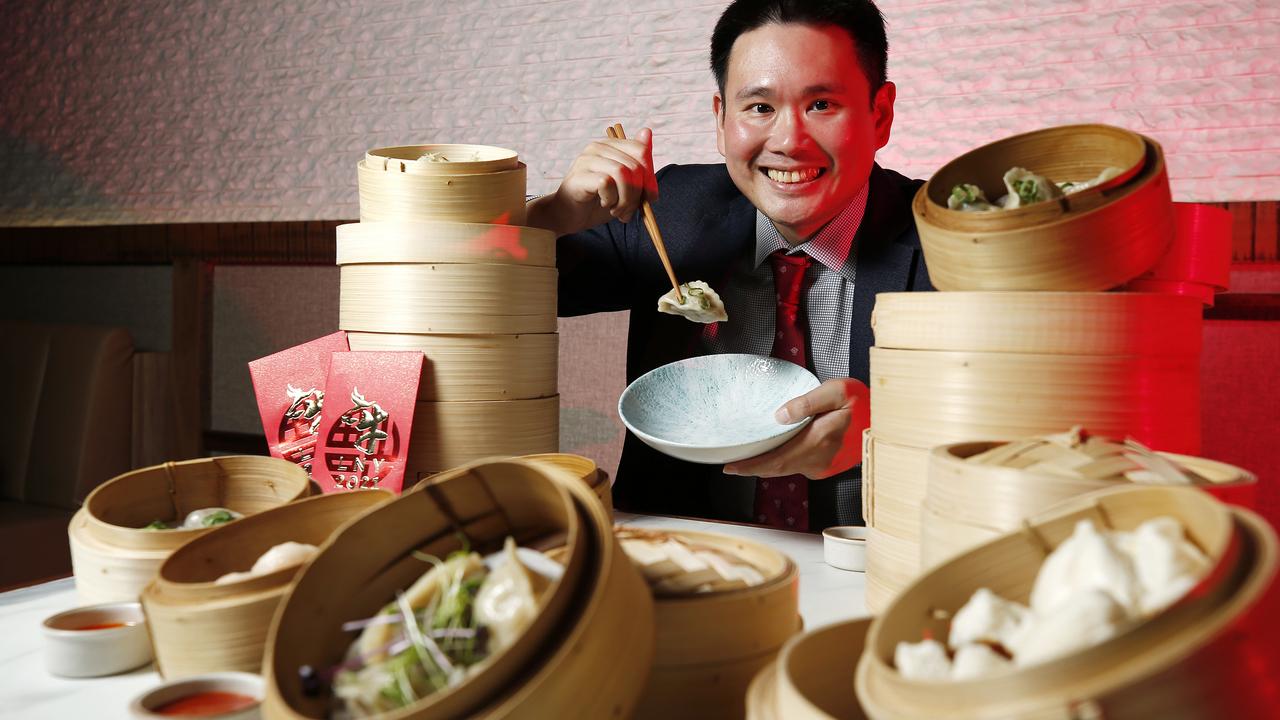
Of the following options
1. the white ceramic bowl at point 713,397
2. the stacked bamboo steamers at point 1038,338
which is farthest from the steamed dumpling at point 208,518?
the stacked bamboo steamers at point 1038,338

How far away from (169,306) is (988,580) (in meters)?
3.89

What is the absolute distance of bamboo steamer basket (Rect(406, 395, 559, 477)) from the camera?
1772 mm

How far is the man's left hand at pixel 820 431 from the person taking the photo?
168 cm

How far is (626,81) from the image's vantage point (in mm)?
3211

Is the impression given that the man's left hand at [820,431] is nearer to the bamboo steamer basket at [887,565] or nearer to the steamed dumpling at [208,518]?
the bamboo steamer basket at [887,565]

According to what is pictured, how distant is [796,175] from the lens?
2.23m

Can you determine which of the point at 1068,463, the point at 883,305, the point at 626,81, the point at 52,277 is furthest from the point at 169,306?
the point at 1068,463

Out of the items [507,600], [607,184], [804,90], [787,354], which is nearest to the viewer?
[507,600]

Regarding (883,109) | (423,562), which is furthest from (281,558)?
(883,109)

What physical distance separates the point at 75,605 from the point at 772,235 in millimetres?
1765

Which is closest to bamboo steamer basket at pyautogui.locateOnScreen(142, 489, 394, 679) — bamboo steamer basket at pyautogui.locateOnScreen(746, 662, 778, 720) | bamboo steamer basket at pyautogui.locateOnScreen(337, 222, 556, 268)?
bamboo steamer basket at pyautogui.locateOnScreen(746, 662, 778, 720)

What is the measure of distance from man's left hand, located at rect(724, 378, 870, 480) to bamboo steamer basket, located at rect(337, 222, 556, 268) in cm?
58

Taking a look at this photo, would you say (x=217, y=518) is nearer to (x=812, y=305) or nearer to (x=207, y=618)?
(x=207, y=618)

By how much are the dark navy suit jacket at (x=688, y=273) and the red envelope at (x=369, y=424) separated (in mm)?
797
